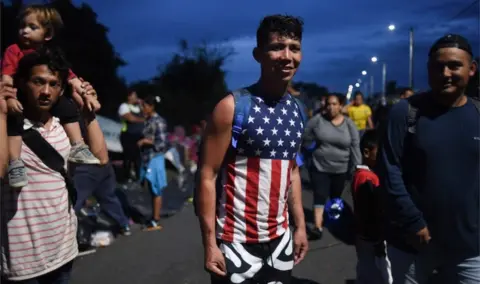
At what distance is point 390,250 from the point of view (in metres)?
2.95

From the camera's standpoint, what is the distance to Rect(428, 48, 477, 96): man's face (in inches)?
107

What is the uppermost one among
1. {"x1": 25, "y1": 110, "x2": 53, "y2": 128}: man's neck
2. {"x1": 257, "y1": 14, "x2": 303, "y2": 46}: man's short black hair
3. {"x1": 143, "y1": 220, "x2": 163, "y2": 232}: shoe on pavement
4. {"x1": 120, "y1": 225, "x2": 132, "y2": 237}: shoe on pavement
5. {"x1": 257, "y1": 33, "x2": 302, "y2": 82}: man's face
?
{"x1": 257, "y1": 14, "x2": 303, "y2": 46}: man's short black hair

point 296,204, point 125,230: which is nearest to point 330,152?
point 125,230

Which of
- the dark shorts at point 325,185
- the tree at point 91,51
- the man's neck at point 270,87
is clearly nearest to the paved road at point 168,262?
the dark shorts at point 325,185

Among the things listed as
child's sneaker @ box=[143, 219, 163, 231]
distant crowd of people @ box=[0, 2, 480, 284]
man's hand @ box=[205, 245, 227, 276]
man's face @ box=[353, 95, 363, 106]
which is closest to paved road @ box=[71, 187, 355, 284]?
child's sneaker @ box=[143, 219, 163, 231]

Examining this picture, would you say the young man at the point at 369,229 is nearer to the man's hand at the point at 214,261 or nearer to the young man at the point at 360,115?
the man's hand at the point at 214,261

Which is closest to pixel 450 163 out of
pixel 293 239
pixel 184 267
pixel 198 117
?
pixel 293 239

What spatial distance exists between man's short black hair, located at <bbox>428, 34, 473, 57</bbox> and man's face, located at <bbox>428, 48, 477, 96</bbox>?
0.09ft

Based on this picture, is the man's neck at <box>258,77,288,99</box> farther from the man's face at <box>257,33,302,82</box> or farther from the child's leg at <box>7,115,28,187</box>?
the child's leg at <box>7,115,28,187</box>

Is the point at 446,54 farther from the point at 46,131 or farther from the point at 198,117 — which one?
the point at 198,117

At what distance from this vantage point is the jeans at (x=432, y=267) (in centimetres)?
275

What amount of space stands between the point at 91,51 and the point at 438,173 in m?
18.7

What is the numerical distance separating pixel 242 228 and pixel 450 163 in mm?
1228

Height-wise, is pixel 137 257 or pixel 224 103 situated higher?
pixel 224 103
